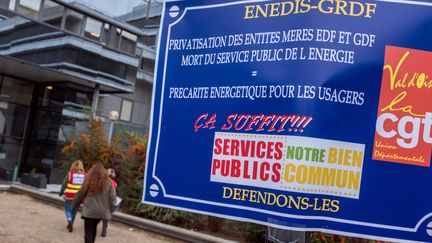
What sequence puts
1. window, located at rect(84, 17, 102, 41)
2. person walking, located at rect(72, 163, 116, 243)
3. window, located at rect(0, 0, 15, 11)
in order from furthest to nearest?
1. window, located at rect(84, 17, 102, 41)
2. window, located at rect(0, 0, 15, 11)
3. person walking, located at rect(72, 163, 116, 243)

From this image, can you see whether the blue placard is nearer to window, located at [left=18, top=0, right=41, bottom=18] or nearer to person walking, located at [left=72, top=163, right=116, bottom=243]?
person walking, located at [left=72, top=163, right=116, bottom=243]

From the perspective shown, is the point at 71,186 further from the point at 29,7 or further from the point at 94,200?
the point at 29,7

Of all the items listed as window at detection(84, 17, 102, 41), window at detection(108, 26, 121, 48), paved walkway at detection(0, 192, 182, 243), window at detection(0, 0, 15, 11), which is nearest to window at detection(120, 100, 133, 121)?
window at detection(108, 26, 121, 48)

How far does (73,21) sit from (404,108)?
18.2m

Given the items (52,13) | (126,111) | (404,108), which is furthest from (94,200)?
(126,111)

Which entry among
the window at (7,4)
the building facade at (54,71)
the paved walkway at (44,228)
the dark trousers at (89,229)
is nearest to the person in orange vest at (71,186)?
the paved walkway at (44,228)

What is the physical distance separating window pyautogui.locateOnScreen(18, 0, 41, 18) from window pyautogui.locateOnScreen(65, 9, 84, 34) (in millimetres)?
1203

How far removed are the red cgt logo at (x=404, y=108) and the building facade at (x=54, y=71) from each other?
1600 centimetres

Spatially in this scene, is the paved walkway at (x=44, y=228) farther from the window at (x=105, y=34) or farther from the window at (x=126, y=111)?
the window at (x=126, y=111)

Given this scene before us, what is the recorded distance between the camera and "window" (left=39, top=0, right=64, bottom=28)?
1741 centimetres

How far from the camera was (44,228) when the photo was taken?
1011cm

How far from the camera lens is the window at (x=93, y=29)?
18.7 metres

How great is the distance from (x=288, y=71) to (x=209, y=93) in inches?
13.8

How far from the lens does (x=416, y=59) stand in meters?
1.66
